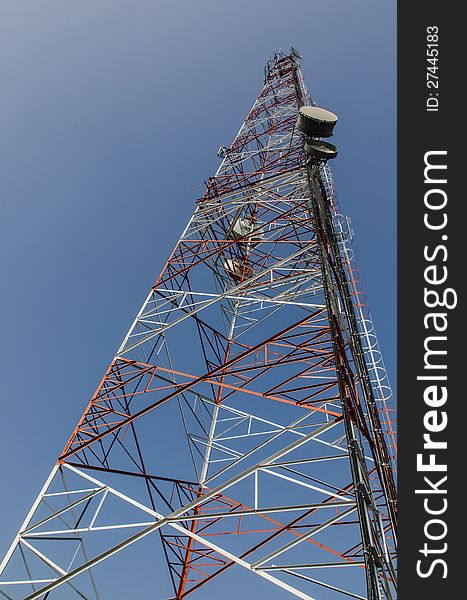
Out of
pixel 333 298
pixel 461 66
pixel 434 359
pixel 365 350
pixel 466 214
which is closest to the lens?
pixel 434 359

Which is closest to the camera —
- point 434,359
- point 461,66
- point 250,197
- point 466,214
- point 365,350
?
point 434,359

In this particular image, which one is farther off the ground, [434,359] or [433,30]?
[433,30]

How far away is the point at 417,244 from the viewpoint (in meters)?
6.29

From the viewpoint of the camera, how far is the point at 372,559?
192 inches

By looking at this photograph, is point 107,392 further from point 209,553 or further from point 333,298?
point 333,298

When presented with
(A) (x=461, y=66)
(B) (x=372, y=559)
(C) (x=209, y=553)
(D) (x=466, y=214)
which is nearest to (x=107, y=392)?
(C) (x=209, y=553)

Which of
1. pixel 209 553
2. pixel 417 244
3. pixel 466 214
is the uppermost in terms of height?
pixel 466 214

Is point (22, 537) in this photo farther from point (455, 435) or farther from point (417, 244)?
point (417, 244)

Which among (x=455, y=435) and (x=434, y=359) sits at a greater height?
(x=434, y=359)

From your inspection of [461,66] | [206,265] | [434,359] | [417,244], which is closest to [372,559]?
[434,359]

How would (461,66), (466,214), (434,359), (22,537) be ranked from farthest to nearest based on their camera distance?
(22,537) < (461,66) < (466,214) < (434,359)

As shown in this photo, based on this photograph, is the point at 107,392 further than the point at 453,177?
Yes

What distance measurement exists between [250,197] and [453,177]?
7836 millimetres

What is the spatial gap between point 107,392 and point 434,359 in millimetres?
6669
